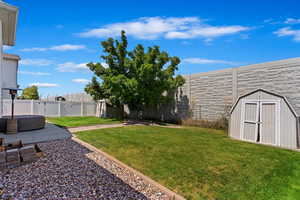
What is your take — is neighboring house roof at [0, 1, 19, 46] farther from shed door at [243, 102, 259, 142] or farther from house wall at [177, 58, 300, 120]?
house wall at [177, 58, 300, 120]

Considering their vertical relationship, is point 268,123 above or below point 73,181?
above

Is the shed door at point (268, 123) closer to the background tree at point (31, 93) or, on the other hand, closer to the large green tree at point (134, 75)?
the large green tree at point (134, 75)

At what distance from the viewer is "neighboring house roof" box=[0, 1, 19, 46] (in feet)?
15.6

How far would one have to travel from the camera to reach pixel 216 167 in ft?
11.8

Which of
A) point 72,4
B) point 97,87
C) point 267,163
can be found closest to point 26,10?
point 72,4

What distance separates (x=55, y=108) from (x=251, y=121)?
14755mm

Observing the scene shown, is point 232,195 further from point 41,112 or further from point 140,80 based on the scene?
point 41,112

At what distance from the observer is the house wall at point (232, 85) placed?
629cm

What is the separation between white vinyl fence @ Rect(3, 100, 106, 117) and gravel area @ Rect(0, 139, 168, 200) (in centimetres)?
1132

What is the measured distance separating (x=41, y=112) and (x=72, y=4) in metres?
9.87

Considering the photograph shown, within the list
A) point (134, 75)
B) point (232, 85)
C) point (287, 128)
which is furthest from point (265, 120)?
point (134, 75)

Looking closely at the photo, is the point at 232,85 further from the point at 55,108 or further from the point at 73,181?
the point at 55,108

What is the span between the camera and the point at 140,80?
10188 mm

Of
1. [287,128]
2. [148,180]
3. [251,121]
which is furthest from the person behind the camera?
[251,121]
